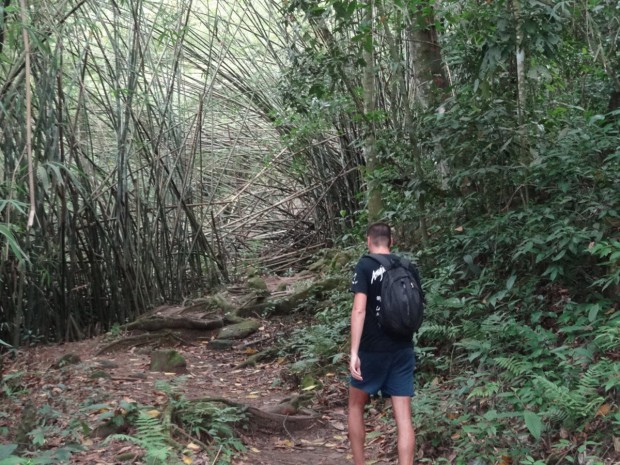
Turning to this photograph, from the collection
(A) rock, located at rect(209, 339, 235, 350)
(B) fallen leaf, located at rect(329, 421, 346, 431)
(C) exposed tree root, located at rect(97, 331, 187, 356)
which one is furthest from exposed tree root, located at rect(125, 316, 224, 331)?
(B) fallen leaf, located at rect(329, 421, 346, 431)

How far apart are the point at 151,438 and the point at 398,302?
118 cm

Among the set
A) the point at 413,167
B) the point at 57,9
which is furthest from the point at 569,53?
the point at 57,9

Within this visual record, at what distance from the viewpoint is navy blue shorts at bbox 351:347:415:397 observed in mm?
2832

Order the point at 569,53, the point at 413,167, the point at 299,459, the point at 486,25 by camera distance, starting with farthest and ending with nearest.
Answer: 1. the point at 569,53
2. the point at 413,167
3. the point at 486,25
4. the point at 299,459

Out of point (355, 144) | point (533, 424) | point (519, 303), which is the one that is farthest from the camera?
point (355, 144)

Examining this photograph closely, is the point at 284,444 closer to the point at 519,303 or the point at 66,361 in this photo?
the point at 519,303

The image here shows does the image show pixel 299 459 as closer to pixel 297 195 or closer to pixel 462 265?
pixel 462 265

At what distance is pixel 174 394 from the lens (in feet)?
12.1

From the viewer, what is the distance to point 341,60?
5.00m

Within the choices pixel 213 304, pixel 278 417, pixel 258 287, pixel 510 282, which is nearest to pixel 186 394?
pixel 278 417

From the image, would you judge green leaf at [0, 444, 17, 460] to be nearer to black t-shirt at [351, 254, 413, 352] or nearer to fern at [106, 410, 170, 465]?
fern at [106, 410, 170, 465]

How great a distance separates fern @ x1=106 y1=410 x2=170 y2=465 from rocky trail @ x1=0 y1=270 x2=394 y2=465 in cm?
6

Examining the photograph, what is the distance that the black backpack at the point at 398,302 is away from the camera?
278cm

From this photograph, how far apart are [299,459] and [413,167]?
7.54 feet
